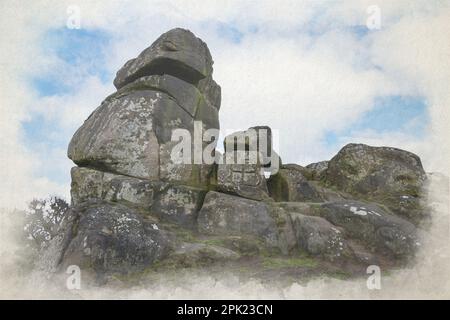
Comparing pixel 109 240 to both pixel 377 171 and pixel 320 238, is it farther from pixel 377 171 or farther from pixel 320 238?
pixel 377 171

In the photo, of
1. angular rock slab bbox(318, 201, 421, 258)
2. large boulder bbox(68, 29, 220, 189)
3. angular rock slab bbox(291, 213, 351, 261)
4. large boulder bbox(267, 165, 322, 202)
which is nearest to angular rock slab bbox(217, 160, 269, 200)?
large boulder bbox(68, 29, 220, 189)

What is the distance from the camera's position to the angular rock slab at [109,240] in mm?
10102

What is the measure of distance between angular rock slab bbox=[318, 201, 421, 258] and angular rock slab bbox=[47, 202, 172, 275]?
562cm

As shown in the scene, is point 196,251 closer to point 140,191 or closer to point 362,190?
point 140,191

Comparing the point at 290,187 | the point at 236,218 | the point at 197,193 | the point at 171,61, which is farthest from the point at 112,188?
the point at 290,187

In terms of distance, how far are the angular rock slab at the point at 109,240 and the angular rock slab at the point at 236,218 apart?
201 cm

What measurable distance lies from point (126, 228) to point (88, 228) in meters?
0.98

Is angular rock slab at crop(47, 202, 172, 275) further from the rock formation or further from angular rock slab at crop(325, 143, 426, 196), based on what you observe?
angular rock slab at crop(325, 143, 426, 196)

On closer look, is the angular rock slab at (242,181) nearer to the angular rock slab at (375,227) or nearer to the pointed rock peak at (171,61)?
the angular rock slab at (375,227)

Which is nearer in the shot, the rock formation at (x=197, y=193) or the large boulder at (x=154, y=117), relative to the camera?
the rock formation at (x=197, y=193)

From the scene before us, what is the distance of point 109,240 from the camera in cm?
1041

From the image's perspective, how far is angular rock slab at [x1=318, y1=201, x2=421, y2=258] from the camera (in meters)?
11.8

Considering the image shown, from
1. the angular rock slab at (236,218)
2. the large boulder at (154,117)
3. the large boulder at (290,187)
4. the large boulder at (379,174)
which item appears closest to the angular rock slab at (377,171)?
the large boulder at (379,174)

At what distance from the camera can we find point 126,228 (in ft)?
35.8
